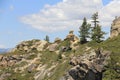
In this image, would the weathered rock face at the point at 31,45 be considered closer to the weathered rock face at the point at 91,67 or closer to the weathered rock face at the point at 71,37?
the weathered rock face at the point at 71,37

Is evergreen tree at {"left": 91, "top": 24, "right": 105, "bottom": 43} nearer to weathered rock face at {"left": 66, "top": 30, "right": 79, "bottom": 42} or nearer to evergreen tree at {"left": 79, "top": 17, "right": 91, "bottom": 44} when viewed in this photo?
evergreen tree at {"left": 79, "top": 17, "right": 91, "bottom": 44}

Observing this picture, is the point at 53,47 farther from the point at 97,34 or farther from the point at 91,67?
the point at 91,67

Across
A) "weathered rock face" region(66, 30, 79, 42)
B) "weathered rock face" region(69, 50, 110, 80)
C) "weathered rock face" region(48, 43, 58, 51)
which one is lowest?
"weathered rock face" region(69, 50, 110, 80)

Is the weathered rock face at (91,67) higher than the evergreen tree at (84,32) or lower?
lower

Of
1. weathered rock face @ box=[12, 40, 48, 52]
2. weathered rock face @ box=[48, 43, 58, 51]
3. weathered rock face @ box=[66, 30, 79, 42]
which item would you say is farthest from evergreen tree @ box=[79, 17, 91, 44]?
weathered rock face @ box=[12, 40, 48, 52]

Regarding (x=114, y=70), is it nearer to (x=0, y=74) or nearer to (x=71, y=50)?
(x=71, y=50)

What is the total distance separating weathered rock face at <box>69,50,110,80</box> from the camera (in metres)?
91.2

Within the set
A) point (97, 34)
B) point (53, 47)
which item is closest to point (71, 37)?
point (53, 47)

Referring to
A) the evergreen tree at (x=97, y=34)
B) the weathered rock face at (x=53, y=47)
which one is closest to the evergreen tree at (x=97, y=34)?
the evergreen tree at (x=97, y=34)

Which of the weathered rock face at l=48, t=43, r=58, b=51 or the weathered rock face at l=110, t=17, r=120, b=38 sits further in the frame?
the weathered rock face at l=48, t=43, r=58, b=51

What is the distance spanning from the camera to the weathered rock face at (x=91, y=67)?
91.2m

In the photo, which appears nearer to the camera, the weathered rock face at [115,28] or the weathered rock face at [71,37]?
the weathered rock face at [115,28]

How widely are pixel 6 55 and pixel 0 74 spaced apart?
75.0 feet

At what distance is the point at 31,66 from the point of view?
459ft
